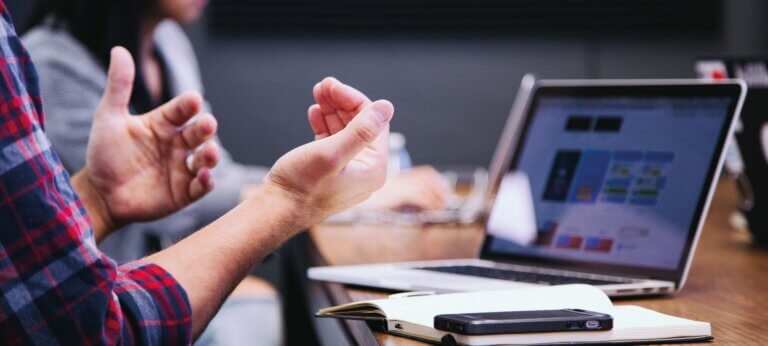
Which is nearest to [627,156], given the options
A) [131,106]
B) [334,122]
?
[334,122]

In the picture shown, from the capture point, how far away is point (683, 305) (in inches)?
43.7

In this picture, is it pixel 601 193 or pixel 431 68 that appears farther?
pixel 431 68

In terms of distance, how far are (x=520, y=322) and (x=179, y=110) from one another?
80cm

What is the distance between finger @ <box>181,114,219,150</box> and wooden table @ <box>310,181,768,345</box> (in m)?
0.29

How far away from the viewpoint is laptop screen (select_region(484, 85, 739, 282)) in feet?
4.12

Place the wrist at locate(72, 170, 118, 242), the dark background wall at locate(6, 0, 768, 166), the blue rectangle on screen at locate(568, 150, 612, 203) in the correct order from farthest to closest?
the dark background wall at locate(6, 0, 768, 166)
the wrist at locate(72, 170, 118, 242)
the blue rectangle on screen at locate(568, 150, 612, 203)

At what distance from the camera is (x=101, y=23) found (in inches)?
93.2

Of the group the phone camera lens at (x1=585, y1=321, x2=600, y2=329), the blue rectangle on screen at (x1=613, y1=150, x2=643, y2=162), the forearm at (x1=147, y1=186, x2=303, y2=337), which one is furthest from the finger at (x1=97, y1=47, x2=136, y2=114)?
the phone camera lens at (x1=585, y1=321, x2=600, y2=329)

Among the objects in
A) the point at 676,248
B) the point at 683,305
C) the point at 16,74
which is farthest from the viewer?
the point at 676,248

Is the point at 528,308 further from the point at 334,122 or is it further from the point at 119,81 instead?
the point at 119,81

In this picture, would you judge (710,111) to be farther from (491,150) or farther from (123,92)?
(491,150)

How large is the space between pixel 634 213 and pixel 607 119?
170 millimetres

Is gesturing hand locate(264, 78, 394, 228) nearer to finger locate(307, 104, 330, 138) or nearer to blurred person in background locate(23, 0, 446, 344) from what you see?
finger locate(307, 104, 330, 138)

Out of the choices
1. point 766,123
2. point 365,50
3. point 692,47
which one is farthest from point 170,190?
point 692,47
